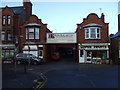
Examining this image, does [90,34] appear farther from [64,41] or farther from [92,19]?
[64,41]

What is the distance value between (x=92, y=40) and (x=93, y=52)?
2.12 metres

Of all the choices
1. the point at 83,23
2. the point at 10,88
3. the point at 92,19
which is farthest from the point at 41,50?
the point at 10,88

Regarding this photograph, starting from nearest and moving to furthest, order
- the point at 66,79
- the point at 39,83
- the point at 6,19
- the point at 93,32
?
the point at 39,83
the point at 66,79
the point at 93,32
the point at 6,19

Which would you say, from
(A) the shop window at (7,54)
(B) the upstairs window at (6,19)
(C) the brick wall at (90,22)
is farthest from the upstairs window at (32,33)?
(C) the brick wall at (90,22)

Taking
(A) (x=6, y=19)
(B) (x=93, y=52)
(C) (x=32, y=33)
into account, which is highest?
(A) (x=6, y=19)

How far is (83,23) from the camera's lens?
28.2 meters

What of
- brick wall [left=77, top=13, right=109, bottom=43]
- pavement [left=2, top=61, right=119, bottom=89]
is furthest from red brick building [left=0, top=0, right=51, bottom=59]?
pavement [left=2, top=61, right=119, bottom=89]

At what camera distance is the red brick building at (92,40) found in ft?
87.9

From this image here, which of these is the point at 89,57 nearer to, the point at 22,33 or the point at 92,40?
the point at 92,40

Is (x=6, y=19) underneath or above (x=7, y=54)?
above

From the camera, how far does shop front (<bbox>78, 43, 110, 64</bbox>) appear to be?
1049 inches

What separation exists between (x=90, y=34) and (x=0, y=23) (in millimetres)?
17069

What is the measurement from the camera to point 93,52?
2717 centimetres

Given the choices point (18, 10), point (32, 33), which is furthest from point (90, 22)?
point (18, 10)
